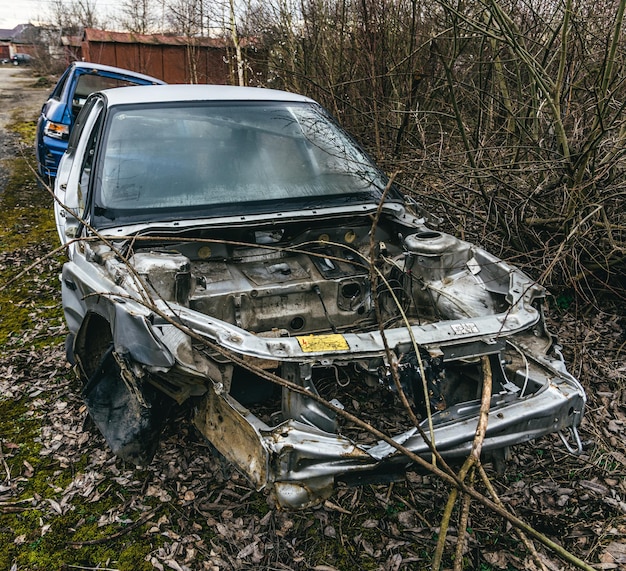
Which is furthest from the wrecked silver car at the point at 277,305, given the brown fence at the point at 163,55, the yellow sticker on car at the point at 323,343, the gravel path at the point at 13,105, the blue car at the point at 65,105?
the brown fence at the point at 163,55

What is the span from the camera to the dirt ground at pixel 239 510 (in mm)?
2705

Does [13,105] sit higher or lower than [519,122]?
lower

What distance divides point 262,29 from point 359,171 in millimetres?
6569

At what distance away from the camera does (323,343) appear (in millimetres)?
2500

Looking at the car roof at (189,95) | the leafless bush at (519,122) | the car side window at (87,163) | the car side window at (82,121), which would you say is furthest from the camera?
the car side window at (82,121)

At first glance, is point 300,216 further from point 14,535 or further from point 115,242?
point 14,535

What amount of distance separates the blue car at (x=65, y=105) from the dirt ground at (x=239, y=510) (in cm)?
483

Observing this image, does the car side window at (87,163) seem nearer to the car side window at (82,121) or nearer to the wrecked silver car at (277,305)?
the wrecked silver car at (277,305)

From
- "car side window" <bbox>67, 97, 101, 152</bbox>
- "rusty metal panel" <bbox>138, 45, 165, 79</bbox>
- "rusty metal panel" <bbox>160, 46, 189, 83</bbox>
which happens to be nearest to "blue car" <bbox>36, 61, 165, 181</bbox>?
"car side window" <bbox>67, 97, 101, 152</bbox>

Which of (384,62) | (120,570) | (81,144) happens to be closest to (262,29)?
(384,62)

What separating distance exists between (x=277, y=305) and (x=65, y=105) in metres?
6.17

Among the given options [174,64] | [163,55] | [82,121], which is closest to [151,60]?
[163,55]

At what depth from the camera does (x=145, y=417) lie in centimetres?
279

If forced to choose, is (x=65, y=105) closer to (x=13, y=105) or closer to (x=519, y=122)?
(x=519, y=122)
